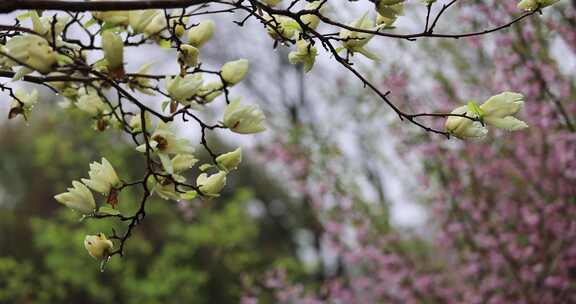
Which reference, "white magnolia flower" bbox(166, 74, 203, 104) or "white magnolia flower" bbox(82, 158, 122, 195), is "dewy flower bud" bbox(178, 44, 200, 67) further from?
"white magnolia flower" bbox(82, 158, 122, 195)

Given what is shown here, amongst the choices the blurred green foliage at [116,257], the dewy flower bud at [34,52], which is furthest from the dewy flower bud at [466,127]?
the blurred green foliage at [116,257]

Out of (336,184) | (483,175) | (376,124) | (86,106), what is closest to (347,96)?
(376,124)

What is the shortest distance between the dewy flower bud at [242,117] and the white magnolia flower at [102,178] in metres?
0.24

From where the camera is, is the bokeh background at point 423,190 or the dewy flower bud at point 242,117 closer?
the dewy flower bud at point 242,117

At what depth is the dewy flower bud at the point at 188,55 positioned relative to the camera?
120 cm

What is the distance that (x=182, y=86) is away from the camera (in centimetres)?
108

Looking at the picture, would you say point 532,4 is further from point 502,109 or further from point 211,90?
point 211,90

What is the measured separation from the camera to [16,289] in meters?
5.11

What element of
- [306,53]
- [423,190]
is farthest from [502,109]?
[423,190]

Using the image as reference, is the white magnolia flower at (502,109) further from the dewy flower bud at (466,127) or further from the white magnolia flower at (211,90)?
the white magnolia flower at (211,90)

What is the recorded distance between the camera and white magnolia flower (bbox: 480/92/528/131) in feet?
3.71

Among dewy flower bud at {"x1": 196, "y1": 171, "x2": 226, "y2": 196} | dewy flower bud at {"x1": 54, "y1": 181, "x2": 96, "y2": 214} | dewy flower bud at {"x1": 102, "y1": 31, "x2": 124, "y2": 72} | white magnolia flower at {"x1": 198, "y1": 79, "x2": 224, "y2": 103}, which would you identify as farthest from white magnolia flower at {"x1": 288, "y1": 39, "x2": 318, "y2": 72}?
dewy flower bud at {"x1": 54, "y1": 181, "x2": 96, "y2": 214}

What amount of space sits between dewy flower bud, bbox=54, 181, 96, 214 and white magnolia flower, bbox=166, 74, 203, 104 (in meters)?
0.26

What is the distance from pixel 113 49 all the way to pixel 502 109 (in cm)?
68
